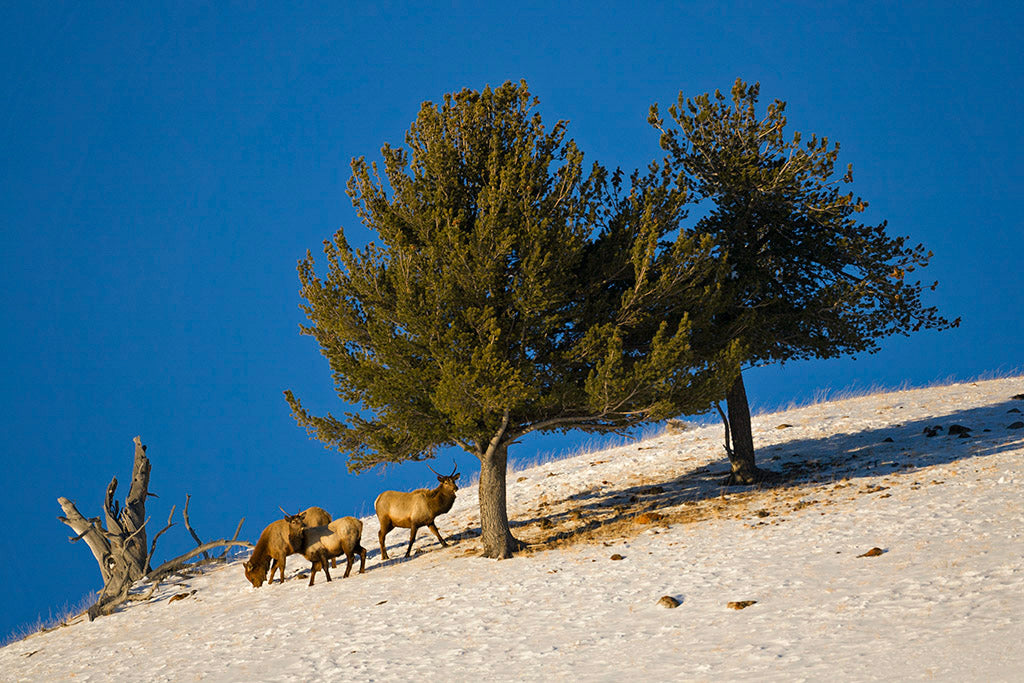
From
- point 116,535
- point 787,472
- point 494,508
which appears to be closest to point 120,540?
point 116,535

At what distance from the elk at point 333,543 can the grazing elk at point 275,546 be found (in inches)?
8.8

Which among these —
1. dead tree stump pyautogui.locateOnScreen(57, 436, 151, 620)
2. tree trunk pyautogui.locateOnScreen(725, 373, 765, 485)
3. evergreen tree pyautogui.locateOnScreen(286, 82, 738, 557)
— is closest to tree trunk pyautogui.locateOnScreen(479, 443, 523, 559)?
evergreen tree pyautogui.locateOnScreen(286, 82, 738, 557)

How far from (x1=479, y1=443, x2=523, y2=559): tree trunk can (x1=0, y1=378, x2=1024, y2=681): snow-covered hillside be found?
0.63 meters

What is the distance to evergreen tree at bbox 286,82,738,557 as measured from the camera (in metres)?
15.7

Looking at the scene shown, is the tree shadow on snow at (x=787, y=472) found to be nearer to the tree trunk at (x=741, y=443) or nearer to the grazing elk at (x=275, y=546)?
the tree trunk at (x=741, y=443)

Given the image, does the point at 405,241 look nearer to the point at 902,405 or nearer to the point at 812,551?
the point at 812,551

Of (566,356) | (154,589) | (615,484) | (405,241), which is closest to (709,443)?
(615,484)

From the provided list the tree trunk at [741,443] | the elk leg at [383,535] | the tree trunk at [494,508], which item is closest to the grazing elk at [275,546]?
the elk leg at [383,535]

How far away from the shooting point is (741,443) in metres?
21.1

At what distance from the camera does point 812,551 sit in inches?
546

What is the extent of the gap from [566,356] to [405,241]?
4.28 meters

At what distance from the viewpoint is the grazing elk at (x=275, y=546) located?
17500 mm

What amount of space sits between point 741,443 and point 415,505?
8706 millimetres

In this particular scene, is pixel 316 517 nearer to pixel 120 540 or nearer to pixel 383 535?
pixel 383 535
